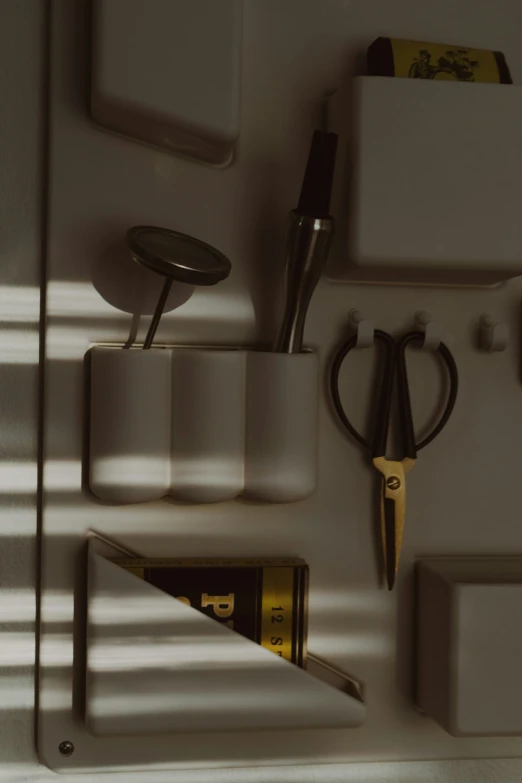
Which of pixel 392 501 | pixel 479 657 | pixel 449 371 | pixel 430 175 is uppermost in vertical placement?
pixel 430 175

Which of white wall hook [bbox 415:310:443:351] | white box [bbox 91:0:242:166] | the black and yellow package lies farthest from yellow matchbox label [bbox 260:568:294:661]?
white box [bbox 91:0:242:166]

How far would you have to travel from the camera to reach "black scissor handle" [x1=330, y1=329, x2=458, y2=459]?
667 mm

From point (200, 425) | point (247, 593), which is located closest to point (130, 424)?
point (200, 425)

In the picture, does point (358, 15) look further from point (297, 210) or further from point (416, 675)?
point (416, 675)

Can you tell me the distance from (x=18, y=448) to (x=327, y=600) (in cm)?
27

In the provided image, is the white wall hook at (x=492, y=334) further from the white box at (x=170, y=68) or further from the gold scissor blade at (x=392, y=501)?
the white box at (x=170, y=68)

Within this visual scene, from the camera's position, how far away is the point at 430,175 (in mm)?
631

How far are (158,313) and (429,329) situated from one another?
0.22m

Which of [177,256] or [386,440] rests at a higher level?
[177,256]

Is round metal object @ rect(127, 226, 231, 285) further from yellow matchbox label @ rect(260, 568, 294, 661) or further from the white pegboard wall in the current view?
yellow matchbox label @ rect(260, 568, 294, 661)

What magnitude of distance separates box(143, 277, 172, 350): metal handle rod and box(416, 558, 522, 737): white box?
28 cm

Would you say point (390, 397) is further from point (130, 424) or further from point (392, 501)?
point (130, 424)

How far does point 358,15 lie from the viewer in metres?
0.69

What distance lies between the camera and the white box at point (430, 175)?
2.04ft
